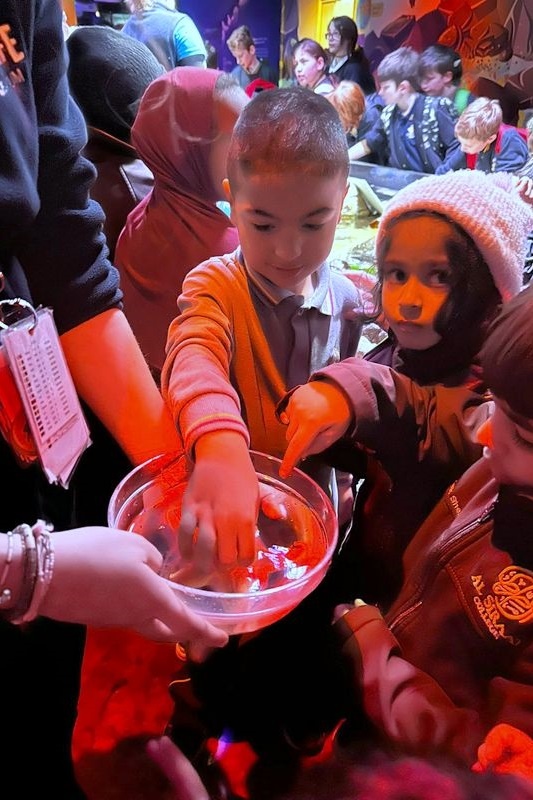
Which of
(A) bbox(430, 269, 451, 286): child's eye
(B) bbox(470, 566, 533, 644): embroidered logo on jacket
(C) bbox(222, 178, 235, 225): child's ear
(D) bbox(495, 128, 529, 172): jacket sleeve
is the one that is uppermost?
(D) bbox(495, 128, 529, 172): jacket sleeve

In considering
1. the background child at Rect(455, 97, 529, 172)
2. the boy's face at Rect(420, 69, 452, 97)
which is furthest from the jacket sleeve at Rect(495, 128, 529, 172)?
the boy's face at Rect(420, 69, 452, 97)

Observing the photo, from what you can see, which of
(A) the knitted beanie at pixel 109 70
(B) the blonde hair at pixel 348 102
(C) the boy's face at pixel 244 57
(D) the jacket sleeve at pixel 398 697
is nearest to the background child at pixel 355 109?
(B) the blonde hair at pixel 348 102

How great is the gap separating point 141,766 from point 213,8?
0.74 m

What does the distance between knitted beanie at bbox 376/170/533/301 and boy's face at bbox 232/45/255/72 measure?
302 mm

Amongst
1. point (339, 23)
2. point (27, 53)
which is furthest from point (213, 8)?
point (27, 53)

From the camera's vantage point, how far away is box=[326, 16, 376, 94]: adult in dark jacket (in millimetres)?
621

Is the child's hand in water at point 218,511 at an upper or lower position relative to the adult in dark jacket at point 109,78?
lower

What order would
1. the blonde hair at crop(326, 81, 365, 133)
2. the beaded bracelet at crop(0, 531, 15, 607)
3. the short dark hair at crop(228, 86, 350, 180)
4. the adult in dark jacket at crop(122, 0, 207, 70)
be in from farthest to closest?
the adult in dark jacket at crop(122, 0, 207, 70) < the blonde hair at crop(326, 81, 365, 133) < the short dark hair at crop(228, 86, 350, 180) < the beaded bracelet at crop(0, 531, 15, 607)

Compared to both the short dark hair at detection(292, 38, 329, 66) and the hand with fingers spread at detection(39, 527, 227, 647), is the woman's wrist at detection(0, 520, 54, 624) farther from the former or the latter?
the short dark hair at detection(292, 38, 329, 66)

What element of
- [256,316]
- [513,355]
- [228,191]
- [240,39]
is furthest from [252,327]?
[240,39]

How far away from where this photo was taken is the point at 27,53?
0.52 m

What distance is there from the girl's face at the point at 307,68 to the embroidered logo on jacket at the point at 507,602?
464mm

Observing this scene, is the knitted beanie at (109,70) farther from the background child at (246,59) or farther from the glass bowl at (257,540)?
the glass bowl at (257,540)

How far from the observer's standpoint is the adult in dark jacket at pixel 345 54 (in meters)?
0.62
